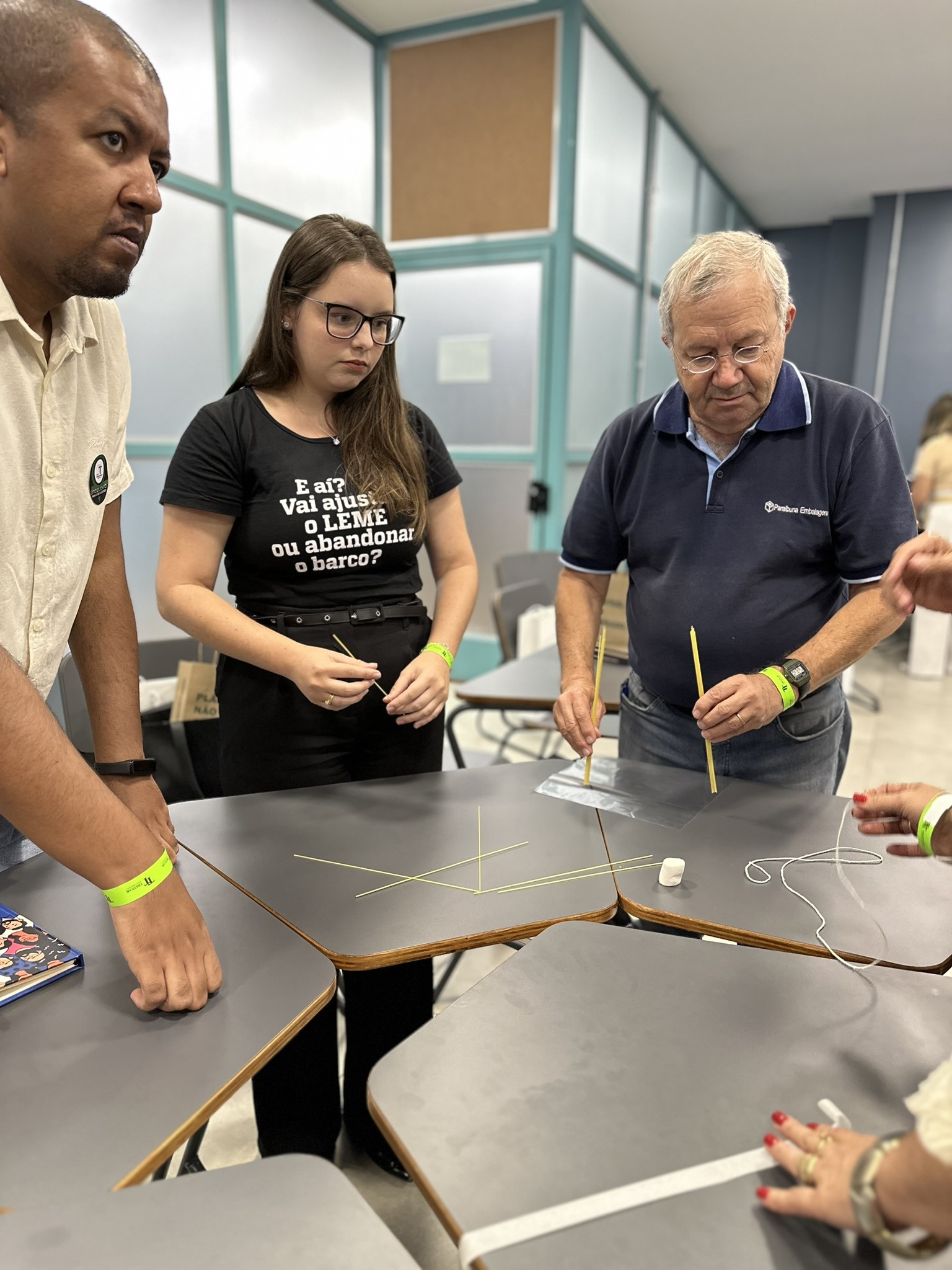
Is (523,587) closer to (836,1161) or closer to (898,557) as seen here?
(898,557)

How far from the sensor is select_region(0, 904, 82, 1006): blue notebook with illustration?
904 mm

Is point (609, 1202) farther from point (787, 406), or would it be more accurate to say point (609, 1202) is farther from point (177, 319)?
point (177, 319)

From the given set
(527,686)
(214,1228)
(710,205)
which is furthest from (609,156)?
(214,1228)

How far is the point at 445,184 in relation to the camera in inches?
176

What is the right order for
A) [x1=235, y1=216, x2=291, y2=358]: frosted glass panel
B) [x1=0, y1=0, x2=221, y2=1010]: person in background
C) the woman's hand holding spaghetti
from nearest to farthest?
[x1=0, y1=0, x2=221, y2=1010]: person in background → the woman's hand holding spaghetti → [x1=235, y1=216, x2=291, y2=358]: frosted glass panel

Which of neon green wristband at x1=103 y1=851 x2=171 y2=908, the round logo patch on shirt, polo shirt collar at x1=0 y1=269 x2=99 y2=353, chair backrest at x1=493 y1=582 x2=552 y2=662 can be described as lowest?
chair backrest at x1=493 y1=582 x2=552 y2=662

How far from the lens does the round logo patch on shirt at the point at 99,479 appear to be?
1.11 meters

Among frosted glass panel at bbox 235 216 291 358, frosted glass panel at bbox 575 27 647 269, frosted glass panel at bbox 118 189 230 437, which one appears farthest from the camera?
frosted glass panel at bbox 575 27 647 269

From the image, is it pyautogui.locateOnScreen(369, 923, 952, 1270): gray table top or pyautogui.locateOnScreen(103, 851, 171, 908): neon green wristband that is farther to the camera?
pyautogui.locateOnScreen(103, 851, 171, 908): neon green wristband

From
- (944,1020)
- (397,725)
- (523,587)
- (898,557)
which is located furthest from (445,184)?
(944,1020)

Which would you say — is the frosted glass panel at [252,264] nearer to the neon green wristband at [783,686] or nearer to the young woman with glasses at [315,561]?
the young woman with glasses at [315,561]

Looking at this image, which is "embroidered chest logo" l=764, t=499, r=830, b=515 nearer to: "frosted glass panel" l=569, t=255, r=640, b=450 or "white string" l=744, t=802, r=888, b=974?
"white string" l=744, t=802, r=888, b=974

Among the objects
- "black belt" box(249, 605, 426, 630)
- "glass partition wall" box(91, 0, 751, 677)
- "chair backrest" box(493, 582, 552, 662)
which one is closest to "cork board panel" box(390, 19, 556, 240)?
"glass partition wall" box(91, 0, 751, 677)

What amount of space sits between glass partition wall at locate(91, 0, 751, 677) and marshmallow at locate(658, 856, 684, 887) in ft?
9.24
